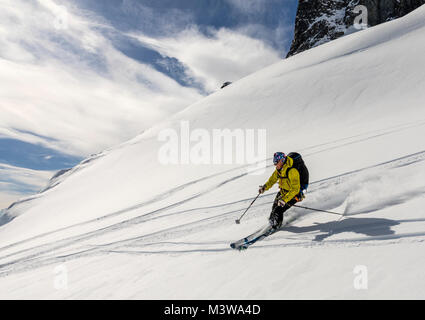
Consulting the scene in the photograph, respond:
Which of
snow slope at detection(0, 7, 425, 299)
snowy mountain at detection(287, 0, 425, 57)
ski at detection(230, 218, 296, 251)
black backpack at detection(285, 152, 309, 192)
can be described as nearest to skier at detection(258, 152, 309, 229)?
black backpack at detection(285, 152, 309, 192)

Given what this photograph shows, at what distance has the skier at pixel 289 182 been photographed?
16.5ft

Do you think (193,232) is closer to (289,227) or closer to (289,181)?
(289,227)

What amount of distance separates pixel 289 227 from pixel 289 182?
3.11 feet

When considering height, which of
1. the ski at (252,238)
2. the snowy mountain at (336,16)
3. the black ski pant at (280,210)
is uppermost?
the snowy mountain at (336,16)

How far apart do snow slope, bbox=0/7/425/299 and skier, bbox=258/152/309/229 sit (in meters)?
0.43

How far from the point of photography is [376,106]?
14031 millimetres

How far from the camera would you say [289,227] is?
528 cm

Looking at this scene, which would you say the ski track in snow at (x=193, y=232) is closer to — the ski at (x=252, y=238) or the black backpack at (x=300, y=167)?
the ski at (x=252, y=238)

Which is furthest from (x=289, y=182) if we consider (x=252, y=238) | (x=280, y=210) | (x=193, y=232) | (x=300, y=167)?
(x=193, y=232)

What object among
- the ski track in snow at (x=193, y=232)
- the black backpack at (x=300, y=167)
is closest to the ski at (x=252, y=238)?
the ski track in snow at (x=193, y=232)

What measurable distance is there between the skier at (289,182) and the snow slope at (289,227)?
428mm

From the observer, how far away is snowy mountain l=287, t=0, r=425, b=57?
219 ft
